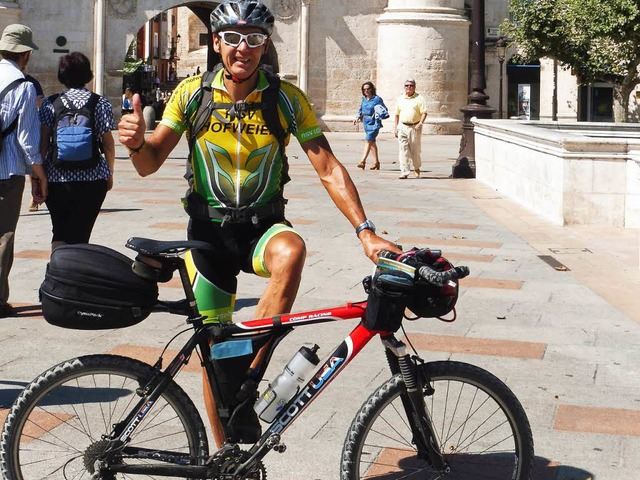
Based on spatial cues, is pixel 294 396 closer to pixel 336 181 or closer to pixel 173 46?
pixel 336 181

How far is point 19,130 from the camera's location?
750cm

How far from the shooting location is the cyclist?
4.53 metres

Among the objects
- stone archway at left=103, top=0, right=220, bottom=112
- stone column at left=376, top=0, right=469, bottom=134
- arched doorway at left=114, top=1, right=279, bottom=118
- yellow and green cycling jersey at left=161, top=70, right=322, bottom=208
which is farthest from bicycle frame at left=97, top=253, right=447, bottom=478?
arched doorway at left=114, top=1, right=279, bottom=118

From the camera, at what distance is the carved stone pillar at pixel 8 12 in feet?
114

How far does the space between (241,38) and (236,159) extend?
442 mm

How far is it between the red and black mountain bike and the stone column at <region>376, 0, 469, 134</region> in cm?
3278

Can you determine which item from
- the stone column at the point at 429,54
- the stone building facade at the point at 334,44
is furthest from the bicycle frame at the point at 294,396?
the stone column at the point at 429,54

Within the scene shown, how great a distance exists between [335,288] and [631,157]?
189 inches

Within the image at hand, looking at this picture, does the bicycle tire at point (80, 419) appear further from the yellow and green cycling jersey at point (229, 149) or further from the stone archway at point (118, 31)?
the stone archway at point (118, 31)

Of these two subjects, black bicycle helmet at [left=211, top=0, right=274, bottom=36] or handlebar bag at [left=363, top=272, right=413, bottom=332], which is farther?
black bicycle helmet at [left=211, top=0, right=274, bottom=36]

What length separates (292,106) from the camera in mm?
4684

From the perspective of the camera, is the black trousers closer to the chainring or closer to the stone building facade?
the chainring

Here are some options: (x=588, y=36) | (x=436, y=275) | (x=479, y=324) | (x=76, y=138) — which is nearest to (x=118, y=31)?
(x=588, y=36)

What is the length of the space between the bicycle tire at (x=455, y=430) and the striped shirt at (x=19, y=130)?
3925 mm
